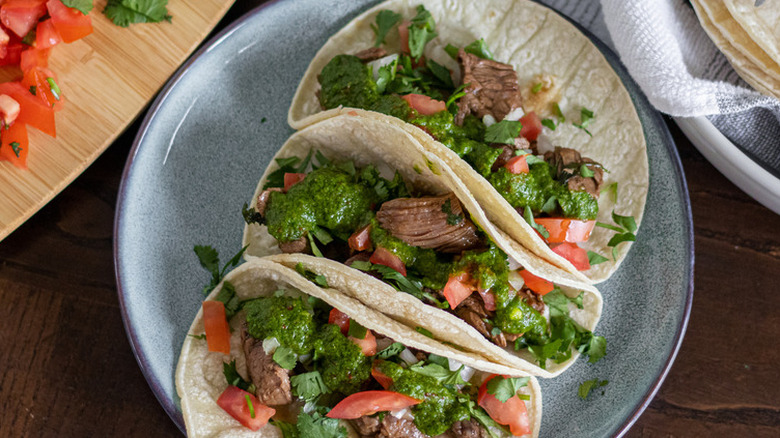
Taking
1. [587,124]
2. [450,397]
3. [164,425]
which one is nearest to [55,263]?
[164,425]

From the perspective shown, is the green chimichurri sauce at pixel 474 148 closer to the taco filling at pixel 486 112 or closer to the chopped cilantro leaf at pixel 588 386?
the taco filling at pixel 486 112

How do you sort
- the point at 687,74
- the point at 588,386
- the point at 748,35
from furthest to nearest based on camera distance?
the point at 588,386 → the point at 687,74 → the point at 748,35

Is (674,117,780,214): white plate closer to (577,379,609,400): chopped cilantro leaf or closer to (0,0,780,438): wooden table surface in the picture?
(0,0,780,438): wooden table surface

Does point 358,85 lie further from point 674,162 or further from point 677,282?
point 677,282

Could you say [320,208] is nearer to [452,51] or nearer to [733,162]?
[452,51]

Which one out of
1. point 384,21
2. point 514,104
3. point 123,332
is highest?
point 384,21

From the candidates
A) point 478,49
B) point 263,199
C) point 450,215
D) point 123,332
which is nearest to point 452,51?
point 478,49

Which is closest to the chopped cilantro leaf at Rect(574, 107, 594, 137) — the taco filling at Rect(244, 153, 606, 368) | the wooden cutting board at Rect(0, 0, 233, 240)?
the taco filling at Rect(244, 153, 606, 368)
